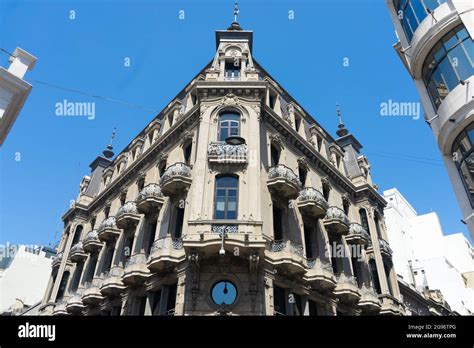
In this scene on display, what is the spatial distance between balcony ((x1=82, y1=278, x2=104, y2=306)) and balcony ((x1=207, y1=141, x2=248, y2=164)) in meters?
12.2

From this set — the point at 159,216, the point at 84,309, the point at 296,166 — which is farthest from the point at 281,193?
the point at 84,309

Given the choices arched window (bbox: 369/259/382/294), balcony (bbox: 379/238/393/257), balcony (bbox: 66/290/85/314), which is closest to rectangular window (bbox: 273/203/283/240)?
arched window (bbox: 369/259/382/294)

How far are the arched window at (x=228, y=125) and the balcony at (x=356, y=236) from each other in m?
12.1

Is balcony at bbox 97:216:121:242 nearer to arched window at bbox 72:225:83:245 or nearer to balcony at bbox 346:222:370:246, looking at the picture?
arched window at bbox 72:225:83:245

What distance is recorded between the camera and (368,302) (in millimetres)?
22359

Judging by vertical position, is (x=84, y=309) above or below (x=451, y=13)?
below

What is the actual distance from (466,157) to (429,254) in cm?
5134

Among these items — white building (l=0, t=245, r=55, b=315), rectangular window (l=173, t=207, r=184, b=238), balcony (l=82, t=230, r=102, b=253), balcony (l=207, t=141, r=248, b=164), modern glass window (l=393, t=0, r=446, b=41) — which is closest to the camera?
modern glass window (l=393, t=0, r=446, b=41)

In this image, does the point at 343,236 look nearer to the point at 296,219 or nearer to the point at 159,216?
the point at 296,219

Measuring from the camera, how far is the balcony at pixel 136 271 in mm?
18783

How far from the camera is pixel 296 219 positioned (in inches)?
810

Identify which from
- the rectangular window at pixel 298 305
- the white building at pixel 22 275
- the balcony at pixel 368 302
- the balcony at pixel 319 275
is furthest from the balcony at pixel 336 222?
the white building at pixel 22 275

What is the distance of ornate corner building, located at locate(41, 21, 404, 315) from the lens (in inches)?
632
